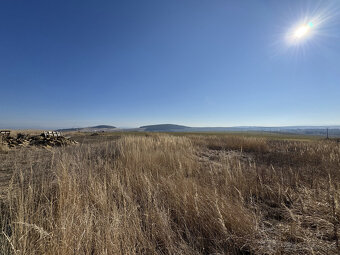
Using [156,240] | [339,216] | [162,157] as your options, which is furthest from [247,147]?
[156,240]

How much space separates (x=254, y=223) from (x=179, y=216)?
1.00 metres

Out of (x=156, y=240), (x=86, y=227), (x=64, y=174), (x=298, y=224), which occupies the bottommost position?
(x=156, y=240)

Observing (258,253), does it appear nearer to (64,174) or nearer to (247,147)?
(64,174)

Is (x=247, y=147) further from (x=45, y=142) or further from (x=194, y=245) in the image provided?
(x=45, y=142)

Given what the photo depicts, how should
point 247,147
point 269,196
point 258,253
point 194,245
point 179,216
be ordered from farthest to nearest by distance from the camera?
point 247,147 < point 269,196 < point 179,216 < point 194,245 < point 258,253

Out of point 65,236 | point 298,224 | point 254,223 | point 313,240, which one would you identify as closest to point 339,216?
point 298,224

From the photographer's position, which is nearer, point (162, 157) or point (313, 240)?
point (313, 240)

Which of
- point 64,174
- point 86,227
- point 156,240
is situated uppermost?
point 64,174

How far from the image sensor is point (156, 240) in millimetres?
1787

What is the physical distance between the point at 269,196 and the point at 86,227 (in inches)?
125

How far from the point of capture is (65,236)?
140 centimetres

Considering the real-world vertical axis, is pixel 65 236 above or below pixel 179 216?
above

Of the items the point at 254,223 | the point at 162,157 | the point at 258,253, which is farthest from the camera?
the point at 162,157

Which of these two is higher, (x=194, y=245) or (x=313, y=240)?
(x=313, y=240)
